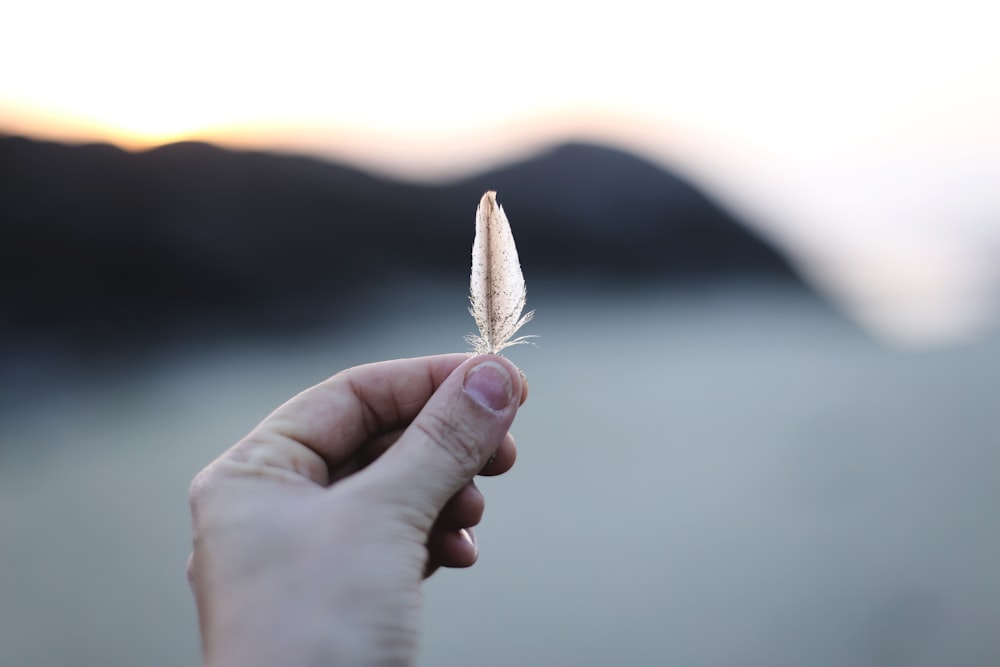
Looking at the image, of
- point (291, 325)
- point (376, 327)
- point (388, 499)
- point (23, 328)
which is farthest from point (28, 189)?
point (388, 499)

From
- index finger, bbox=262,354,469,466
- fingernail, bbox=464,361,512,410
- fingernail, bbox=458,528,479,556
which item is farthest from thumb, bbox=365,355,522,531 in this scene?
fingernail, bbox=458,528,479,556

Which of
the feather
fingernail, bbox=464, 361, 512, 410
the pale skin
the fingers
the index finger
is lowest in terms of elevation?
the fingers

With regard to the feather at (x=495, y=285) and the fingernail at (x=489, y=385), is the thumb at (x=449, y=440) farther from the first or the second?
the feather at (x=495, y=285)

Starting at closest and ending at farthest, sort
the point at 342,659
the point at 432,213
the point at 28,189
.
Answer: the point at 342,659, the point at 28,189, the point at 432,213

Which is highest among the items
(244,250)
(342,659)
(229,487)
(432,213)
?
(432,213)

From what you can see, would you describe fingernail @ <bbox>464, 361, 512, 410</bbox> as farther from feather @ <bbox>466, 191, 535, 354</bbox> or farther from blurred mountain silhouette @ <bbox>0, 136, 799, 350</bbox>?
blurred mountain silhouette @ <bbox>0, 136, 799, 350</bbox>

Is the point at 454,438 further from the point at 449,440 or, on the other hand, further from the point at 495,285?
the point at 495,285

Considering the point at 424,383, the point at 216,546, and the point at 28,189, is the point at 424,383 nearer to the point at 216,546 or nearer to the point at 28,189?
the point at 216,546

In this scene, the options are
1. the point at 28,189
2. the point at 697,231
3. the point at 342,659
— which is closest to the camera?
the point at 342,659
